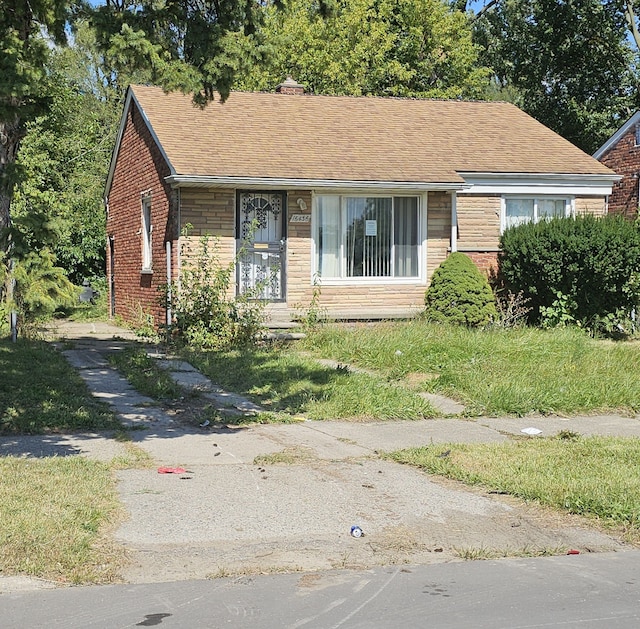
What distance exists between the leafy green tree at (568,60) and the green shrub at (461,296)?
20.3 metres

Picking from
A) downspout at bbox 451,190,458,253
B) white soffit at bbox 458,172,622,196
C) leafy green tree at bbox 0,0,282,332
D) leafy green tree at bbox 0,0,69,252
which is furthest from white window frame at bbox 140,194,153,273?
leafy green tree at bbox 0,0,69,252

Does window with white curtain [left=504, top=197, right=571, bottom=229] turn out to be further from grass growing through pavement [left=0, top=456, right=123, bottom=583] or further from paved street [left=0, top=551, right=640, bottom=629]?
paved street [left=0, top=551, right=640, bottom=629]

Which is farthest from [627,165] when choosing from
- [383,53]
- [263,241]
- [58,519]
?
[58,519]

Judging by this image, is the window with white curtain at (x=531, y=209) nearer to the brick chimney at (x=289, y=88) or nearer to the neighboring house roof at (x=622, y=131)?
the neighboring house roof at (x=622, y=131)

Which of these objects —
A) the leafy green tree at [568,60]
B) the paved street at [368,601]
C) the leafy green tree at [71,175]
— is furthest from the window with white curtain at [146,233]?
the leafy green tree at [568,60]


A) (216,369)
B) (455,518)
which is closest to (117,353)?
(216,369)

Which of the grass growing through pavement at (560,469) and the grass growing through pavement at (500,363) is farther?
the grass growing through pavement at (500,363)

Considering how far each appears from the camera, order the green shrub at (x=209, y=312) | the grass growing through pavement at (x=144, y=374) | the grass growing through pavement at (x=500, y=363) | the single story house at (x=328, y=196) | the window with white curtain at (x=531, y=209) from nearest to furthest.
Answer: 1. the grass growing through pavement at (x=500, y=363)
2. the grass growing through pavement at (x=144, y=374)
3. the green shrub at (x=209, y=312)
4. the single story house at (x=328, y=196)
5. the window with white curtain at (x=531, y=209)

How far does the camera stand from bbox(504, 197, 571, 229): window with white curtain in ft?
62.8

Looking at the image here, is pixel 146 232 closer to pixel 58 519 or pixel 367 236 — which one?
pixel 367 236

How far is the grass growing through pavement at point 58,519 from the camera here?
17.4 feet

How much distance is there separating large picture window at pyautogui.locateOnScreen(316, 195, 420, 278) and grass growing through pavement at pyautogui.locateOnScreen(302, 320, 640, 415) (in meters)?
2.00

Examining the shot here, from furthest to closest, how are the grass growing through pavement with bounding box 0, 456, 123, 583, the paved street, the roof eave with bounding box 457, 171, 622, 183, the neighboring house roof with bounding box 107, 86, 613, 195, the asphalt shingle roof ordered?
1. the roof eave with bounding box 457, 171, 622, 183
2. the asphalt shingle roof
3. the neighboring house roof with bounding box 107, 86, 613, 195
4. the grass growing through pavement with bounding box 0, 456, 123, 583
5. the paved street

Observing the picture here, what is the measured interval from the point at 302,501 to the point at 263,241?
11310mm
